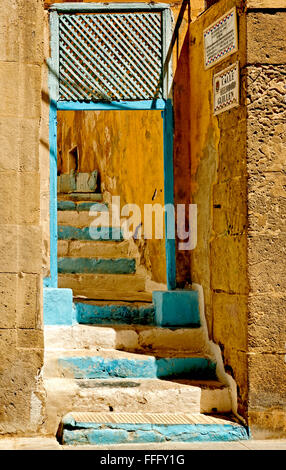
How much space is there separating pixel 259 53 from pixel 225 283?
1.79m

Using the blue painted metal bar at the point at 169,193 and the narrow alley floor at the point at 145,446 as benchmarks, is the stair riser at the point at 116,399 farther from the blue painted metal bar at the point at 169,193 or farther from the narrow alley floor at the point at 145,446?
the blue painted metal bar at the point at 169,193

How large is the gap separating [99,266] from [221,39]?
3987mm

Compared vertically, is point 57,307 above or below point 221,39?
below

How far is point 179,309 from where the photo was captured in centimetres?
730

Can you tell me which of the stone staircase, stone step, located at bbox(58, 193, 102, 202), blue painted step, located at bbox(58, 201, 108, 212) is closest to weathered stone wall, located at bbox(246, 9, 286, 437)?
the stone staircase

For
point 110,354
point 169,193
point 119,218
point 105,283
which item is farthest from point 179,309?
point 119,218

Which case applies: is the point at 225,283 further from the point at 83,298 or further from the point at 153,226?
the point at 153,226

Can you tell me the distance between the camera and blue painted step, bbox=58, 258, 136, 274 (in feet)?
32.6

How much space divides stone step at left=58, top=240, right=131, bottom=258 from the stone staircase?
2012mm

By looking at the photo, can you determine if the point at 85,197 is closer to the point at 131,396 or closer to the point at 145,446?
the point at 131,396

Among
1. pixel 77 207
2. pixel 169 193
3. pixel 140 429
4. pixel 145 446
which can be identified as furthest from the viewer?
pixel 77 207

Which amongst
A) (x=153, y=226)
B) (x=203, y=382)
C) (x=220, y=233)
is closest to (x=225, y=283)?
(x=220, y=233)

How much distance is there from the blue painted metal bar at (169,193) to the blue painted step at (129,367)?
0.96 meters

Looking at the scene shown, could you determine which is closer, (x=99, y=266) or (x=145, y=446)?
(x=145, y=446)
